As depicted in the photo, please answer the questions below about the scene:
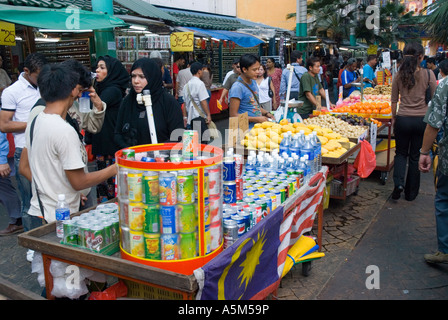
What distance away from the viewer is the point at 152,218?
7.05ft

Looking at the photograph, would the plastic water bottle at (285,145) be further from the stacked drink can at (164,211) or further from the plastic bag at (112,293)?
the plastic bag at (112,293)

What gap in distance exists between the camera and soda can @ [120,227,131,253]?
2.27m

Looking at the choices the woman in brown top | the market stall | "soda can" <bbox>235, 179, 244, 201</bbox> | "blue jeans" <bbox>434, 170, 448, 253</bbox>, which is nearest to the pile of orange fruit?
the woman in brown top

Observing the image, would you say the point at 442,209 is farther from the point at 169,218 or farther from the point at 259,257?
the point at 169,218

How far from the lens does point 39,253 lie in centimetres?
271

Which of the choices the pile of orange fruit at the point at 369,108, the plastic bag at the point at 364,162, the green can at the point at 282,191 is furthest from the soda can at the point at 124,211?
the pile of orange fruit at the point at 369,108

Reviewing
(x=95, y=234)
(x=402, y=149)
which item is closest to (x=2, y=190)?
(x=95, y=234)

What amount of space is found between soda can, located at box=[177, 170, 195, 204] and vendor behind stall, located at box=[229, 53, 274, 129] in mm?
3688

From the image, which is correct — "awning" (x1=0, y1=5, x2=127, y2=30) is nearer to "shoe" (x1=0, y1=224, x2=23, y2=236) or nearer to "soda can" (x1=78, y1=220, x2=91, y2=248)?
"shoe" (x1=0, y1=224, x2=23, y2=236)

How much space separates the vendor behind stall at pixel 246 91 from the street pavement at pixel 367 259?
1801mm
